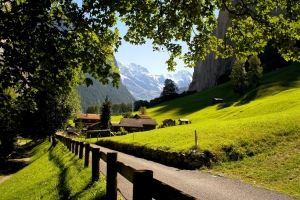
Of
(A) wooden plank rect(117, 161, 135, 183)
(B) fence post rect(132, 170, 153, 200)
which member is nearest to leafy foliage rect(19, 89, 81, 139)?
(A) wooden plank rect(117, 161, 135, 183)

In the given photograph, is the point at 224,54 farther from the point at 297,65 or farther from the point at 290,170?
the point at 297,65

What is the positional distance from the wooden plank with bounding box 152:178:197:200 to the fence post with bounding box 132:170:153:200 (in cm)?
13

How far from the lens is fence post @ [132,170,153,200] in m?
4.57

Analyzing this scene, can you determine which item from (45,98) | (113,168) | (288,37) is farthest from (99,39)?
(45,98)

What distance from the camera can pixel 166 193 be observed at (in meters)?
3.93

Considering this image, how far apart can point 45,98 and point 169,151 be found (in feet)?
87.0

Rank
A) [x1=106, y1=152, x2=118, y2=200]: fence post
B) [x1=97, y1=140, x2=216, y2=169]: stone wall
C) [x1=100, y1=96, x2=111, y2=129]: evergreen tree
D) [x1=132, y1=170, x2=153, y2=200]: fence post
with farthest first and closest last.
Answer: [x1=100, y1=96, x2=111, y2=129]: evergreen tree < [x1=97, y1=140, x2=216, y2=169]: stone wall < [x1=106, y1=152, x2=118, y2=200]: fence post < [x1=132, y1=170, x2=153, y2=200]: fence post

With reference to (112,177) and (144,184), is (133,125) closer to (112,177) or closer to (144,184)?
(112,177)

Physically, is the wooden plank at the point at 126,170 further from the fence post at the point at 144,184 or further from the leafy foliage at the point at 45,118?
the leafy foliage at the point at 45,118

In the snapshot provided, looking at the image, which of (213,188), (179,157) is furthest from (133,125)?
(213,188)

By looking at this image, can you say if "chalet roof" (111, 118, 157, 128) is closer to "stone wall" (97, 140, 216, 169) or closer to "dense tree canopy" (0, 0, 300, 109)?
"stone wall" (97, 140, 216, 169)

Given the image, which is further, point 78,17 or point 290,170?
point 290,170

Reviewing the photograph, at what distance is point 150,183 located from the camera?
457cm

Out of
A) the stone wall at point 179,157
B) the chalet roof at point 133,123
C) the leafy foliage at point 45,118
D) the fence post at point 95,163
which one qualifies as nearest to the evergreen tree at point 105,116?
the chalet roof at point 133,123
